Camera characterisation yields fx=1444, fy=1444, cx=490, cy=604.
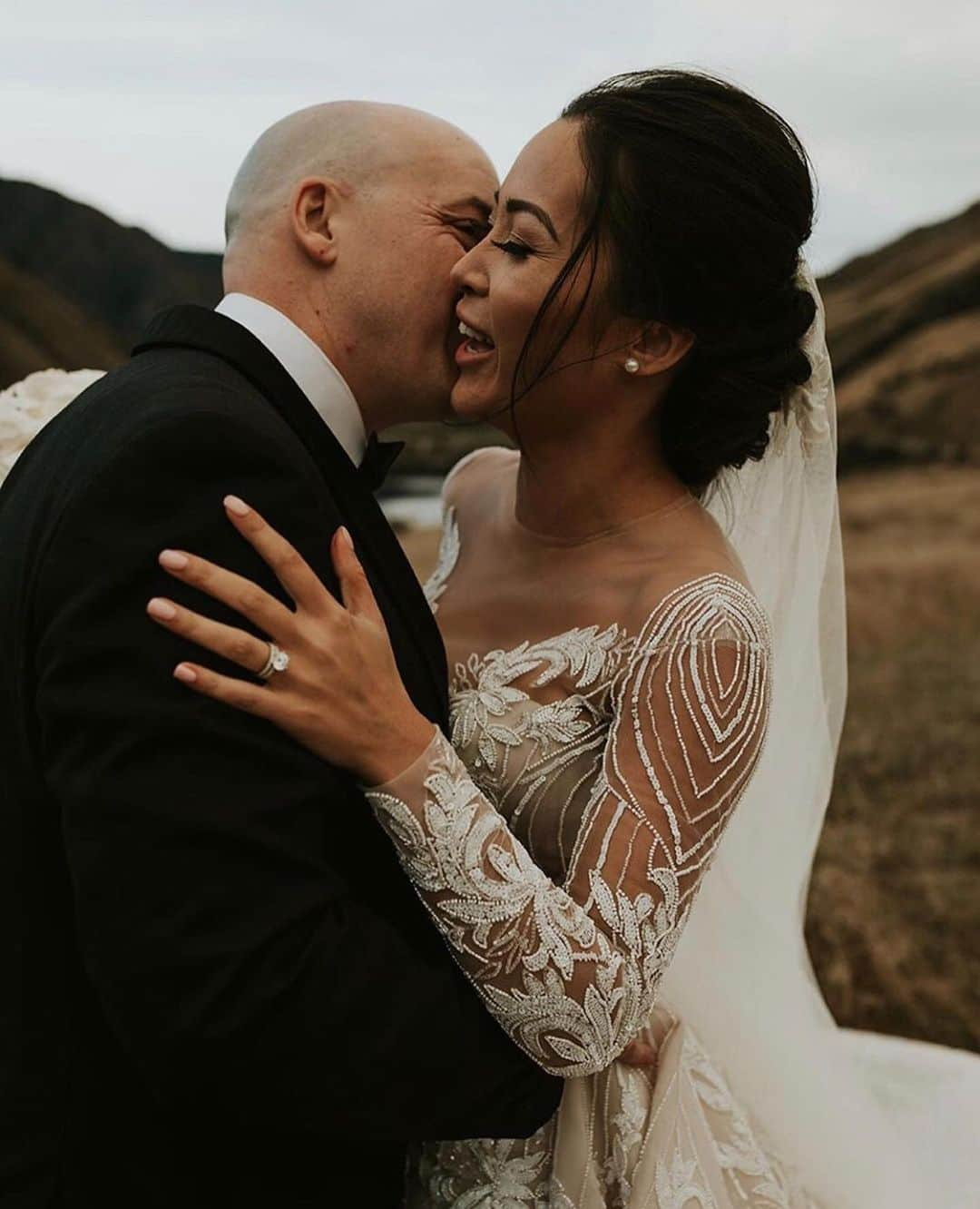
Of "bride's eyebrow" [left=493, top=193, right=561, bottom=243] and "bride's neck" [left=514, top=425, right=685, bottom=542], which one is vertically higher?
"bride's eyebrow" [left=493, top=193, right=561, bottom=243]

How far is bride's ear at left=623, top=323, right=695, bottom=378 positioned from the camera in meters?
1.94

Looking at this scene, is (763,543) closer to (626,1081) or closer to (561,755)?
(561,755)

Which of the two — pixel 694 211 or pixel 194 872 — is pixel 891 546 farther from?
pixel 194 872

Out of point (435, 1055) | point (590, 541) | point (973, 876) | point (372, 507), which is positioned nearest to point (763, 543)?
point (590, 541)

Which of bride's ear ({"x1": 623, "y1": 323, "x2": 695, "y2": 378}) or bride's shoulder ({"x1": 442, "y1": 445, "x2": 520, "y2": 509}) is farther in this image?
bride's shoulder ({"x1": 442, "y1": 445, "x2": 520, "y2": 509})

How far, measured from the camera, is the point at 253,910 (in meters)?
1.27

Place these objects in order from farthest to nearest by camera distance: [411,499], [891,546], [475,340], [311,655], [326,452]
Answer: [891,546]
[411,499]
[475,340]
[326,452]
[311,655]

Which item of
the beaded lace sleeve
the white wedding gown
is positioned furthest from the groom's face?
the beaded lace sleeve

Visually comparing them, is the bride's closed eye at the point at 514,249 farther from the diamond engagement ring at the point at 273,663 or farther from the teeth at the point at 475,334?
the diamond engagement ring at the point at 273,663

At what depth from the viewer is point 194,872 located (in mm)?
1247

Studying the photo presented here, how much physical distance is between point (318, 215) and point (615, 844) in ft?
2.93

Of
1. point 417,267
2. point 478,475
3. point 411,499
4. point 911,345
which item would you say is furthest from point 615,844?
point 911,345

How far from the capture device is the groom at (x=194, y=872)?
1.25 meters

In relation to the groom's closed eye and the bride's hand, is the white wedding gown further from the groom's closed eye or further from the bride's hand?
the groom's closed eye
